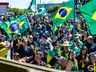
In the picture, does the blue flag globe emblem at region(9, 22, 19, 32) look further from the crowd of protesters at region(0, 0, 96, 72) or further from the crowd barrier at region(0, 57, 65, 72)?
the crowd barrier at region(0, 57, 65, 72)

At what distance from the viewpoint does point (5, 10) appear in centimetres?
3288

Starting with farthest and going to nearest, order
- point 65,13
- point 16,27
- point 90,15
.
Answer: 1. point 16,27
2. point 65,13
3. point 90,15

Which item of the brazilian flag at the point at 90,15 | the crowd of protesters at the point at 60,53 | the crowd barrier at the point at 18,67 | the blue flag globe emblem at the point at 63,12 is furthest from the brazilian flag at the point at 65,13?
the crowd barrier at the point at 18,67

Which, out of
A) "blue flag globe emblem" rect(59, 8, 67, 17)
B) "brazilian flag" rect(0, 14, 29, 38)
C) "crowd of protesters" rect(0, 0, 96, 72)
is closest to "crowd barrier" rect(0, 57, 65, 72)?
"crowd of protesters" rect(0, 0, 96, 72)

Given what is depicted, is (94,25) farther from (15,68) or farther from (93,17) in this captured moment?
(15,68)

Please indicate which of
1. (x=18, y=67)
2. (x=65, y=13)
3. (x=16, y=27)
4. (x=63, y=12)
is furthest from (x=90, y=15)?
(x=18, y=67)

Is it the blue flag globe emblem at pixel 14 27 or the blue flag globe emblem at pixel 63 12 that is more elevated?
the blue flag globe emblem at pixel 63 12

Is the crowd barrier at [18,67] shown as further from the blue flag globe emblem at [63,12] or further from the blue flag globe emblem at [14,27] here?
the blue flag globe emblem at [14,27]

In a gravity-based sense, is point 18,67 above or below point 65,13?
above

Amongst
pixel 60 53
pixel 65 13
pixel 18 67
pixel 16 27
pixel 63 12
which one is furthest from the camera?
pixel 16 27

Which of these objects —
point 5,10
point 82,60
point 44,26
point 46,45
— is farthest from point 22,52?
point 5,10

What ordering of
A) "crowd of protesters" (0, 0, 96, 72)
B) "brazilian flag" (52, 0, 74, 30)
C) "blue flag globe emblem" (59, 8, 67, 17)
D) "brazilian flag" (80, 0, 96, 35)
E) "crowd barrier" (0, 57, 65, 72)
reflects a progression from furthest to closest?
"blue flag globe emblem" (59, 8, 67, 17), "brazilian flag" (52, 0, 74, 30), "brazilian flag" (80, 0, 96, 35), "crowd of protesters" (0, 0, 96, 72), "crowd barrier" (0, 57, 65, 72)

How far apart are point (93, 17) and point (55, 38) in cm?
317

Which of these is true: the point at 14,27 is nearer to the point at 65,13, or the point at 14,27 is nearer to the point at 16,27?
the point at 16,27
